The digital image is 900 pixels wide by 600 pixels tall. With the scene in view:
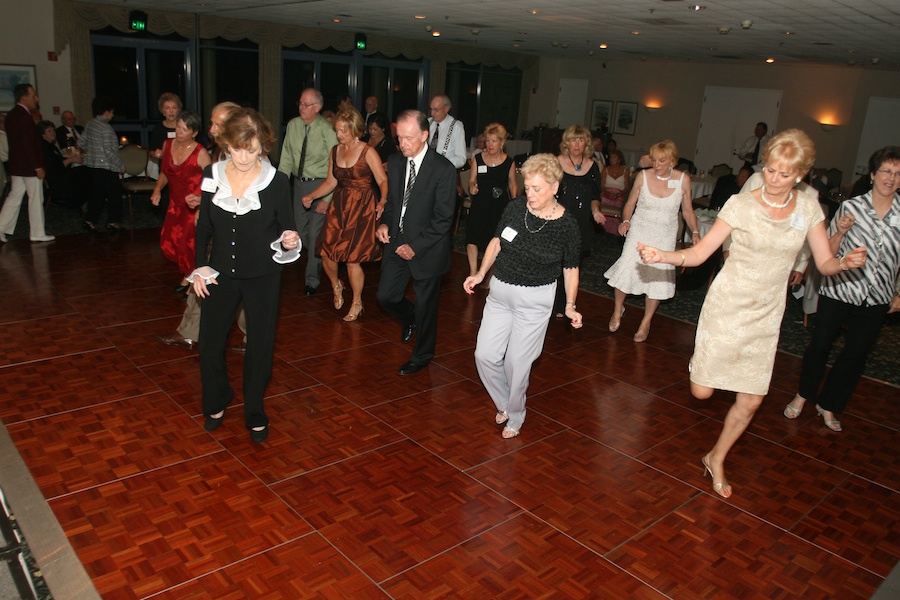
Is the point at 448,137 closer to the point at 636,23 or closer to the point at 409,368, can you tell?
the point at 409,368

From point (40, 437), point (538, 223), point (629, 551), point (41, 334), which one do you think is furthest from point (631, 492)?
point (41, 334)

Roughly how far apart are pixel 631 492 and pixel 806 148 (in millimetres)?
1767

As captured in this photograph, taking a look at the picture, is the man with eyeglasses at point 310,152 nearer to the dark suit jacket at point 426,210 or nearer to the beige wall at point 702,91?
the dark suit jacket at point 426,210

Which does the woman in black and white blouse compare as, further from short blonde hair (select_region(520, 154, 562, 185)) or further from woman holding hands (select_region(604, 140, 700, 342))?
woman holding hands (select_region(604, 140, 700, 342))

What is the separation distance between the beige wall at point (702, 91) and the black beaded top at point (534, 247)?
499 inches

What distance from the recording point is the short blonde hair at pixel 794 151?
3008 mm

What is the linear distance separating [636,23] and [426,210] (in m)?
6.26

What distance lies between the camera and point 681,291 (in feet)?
24.6

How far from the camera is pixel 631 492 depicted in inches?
138

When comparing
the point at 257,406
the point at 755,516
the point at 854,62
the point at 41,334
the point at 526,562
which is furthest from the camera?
the point at 854,62

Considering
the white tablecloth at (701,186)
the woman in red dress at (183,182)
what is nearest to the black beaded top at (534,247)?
the woman in red dress at (183,182)

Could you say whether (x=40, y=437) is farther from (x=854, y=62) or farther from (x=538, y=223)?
(x=854, y=62)

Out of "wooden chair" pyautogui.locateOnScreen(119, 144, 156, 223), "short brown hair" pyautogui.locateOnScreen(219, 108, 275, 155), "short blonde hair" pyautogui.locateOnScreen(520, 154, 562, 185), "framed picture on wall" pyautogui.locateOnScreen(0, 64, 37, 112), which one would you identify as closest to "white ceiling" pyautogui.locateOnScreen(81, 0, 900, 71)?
"framed picture on wall" pyautogui.locateOnScreen(0, 64, 37, 112)

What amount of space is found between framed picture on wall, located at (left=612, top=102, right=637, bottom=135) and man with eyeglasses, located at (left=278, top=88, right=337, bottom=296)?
43.0ft
